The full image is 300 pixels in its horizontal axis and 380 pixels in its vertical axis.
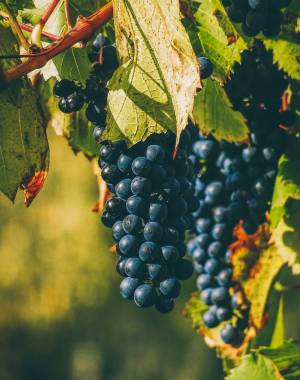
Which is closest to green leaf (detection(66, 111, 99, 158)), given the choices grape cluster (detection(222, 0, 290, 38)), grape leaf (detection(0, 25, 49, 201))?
grape leaf (detection(0, 25, 49, 201))

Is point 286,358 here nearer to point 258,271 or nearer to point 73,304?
point 258,271

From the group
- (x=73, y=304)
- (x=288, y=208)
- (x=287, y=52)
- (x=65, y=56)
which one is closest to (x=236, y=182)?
(x=288, y=208)

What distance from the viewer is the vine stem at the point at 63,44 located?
1.00 meters

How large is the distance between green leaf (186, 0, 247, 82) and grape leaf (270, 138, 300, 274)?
209 mm

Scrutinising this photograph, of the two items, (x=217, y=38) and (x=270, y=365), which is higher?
(x=217, y=38)

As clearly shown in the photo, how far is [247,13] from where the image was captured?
1044mm

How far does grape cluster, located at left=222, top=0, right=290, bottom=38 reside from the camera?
40.5 inches

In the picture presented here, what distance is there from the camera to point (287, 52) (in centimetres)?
118

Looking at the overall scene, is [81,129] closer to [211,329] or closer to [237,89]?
[237,89]

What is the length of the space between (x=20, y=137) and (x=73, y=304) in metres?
5.20

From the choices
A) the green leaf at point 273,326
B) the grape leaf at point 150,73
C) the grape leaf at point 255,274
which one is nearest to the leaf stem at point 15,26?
the grape leaf at point 150,73

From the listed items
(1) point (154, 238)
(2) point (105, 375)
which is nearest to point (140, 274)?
(1) point (154, 238)

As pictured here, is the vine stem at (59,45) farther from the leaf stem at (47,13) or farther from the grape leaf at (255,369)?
the grape leaf at (255,369)

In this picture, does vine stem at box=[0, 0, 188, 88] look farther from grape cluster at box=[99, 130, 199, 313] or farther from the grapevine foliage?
grape cluster at box=[99, 130, 199, 313]
